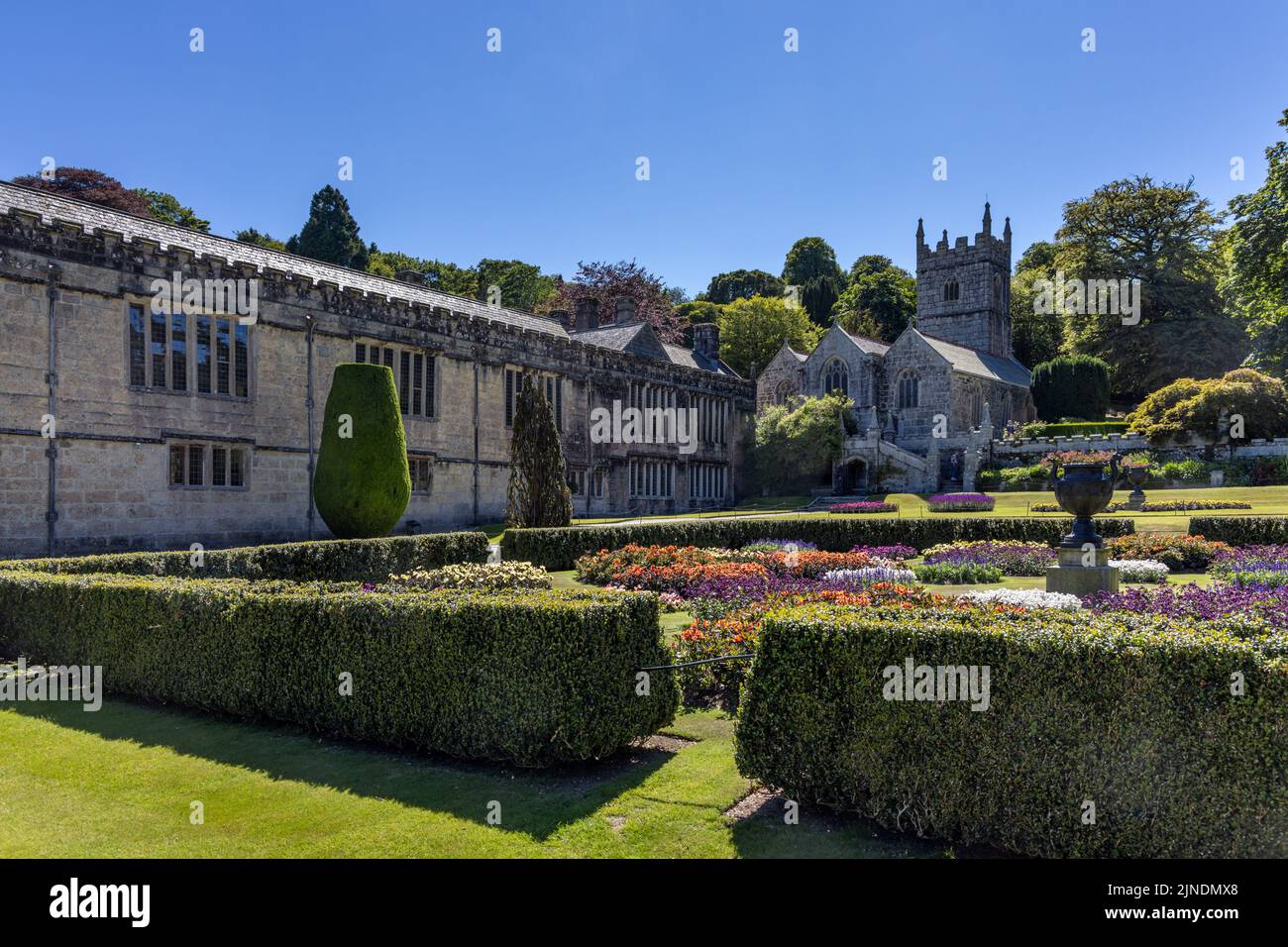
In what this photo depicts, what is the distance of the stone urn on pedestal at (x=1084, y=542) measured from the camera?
13.6m

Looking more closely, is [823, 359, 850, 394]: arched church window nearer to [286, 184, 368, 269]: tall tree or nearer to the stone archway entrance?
the stone archway entrance

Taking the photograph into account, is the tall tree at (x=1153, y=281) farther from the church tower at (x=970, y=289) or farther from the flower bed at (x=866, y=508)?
the flower bed at (x=866, y=508)

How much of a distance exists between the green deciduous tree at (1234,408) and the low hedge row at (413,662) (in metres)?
42.7

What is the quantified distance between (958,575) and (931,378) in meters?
40.5

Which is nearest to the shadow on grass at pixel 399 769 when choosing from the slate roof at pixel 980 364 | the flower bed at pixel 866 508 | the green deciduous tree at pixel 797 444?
the flower bed at pixel 866 508

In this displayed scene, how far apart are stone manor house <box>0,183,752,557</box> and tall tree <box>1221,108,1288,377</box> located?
2764 centimetres

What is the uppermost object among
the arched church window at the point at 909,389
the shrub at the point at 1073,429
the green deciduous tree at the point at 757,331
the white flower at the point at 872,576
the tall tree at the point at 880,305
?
the tall tree at the point at 880,305

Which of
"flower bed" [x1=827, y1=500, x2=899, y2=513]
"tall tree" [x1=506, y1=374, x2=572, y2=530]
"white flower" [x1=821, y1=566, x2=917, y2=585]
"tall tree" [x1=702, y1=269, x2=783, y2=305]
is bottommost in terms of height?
"white flower" [x1=821, y1=566, x2=917, y2=585]

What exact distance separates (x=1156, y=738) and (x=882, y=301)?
258 ft

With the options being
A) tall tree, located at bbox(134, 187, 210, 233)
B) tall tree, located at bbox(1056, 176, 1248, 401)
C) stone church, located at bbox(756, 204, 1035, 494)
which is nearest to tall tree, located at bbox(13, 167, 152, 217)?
tall tree, located at bbox(134, 187, 210, 233)

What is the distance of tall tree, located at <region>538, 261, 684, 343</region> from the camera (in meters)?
62.7

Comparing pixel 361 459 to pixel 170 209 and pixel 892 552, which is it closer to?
pixel 892 552

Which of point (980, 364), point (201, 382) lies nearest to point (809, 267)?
point (980, 364)

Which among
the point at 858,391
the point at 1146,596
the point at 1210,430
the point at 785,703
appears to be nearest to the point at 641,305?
the point at 858,391
